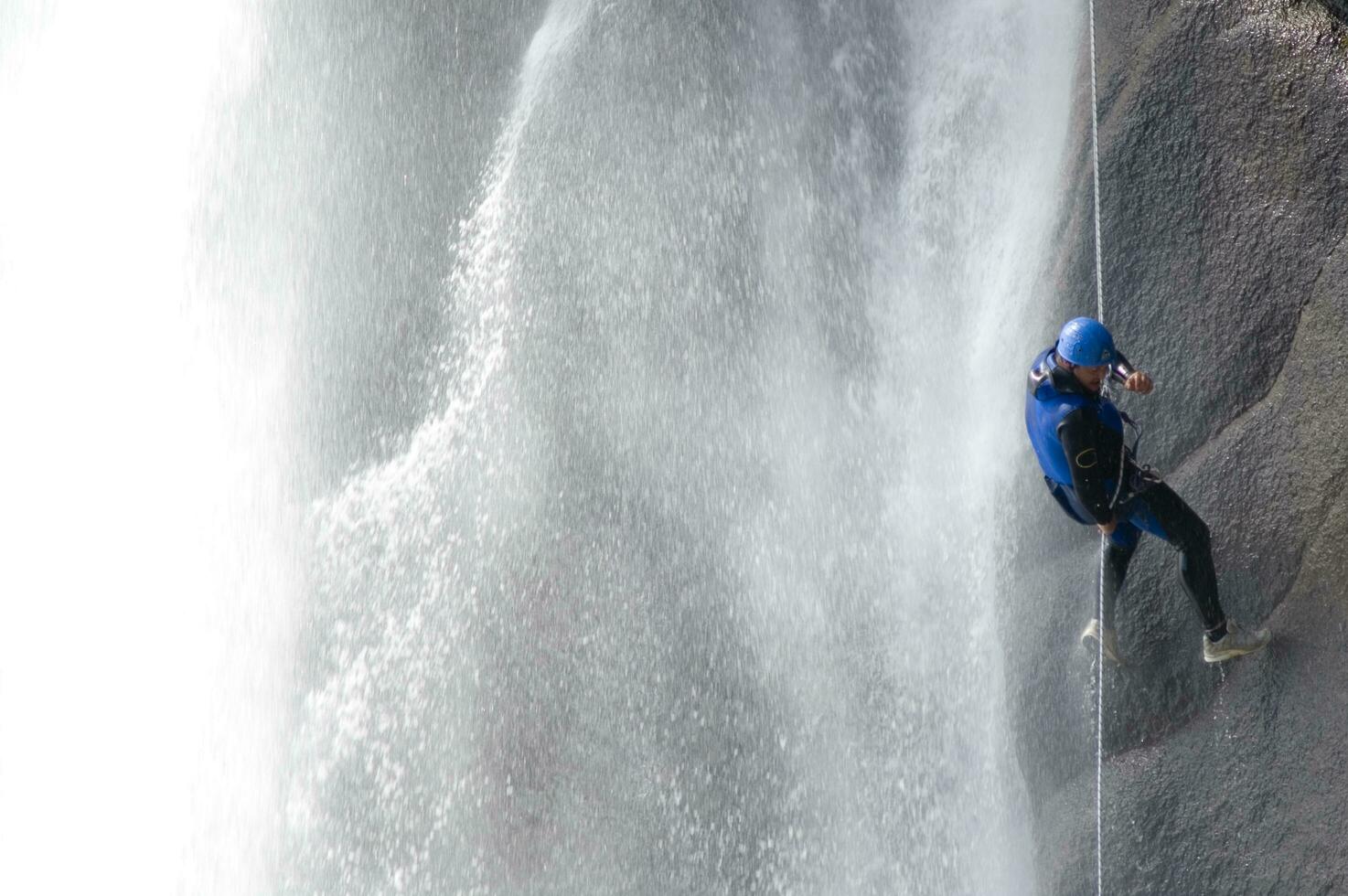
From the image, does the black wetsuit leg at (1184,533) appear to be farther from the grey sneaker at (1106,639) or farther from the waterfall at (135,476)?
the waterfall at (135,476)

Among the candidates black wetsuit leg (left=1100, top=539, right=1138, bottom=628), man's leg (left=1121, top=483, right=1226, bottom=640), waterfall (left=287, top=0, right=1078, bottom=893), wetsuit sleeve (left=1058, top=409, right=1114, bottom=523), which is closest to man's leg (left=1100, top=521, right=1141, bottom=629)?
black wetsuit leg (left=1100, top=539, right=1138, bottom=628)

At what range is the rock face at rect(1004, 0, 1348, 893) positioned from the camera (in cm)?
625

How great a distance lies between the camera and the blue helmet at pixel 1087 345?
5664 millimetres

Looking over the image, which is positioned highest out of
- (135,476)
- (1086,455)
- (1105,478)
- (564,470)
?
(1086,455)

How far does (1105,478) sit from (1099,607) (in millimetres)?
1090

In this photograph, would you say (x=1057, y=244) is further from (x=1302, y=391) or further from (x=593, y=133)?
(x=593, y=133)

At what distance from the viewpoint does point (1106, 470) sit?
5828 millimetres

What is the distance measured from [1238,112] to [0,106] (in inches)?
450

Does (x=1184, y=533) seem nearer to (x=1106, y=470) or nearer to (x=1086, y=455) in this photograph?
(x=1106, y=470)

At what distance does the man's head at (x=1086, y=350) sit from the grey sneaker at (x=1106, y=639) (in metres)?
1.63

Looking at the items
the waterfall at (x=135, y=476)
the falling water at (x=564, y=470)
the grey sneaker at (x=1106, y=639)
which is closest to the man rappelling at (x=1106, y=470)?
the grey sneaker at (x=1106, y=639)

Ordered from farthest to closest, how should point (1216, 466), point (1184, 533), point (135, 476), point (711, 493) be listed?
point (135, 476) < point (711, 493) < point (1216, 466) < point (1184, 533)

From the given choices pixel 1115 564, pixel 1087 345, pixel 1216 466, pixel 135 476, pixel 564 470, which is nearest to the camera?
pixel 1087 345

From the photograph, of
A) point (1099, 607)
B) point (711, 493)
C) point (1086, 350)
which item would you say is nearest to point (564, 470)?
point (711, 493)
